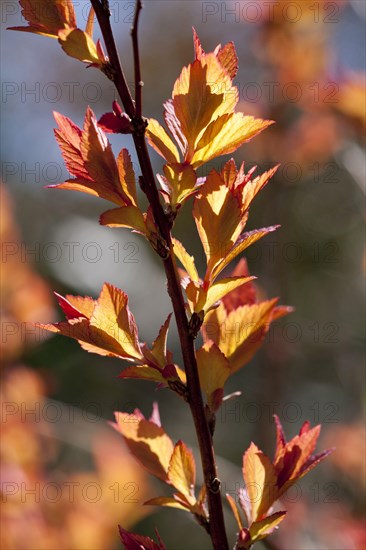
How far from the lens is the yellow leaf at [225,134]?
0.40 m

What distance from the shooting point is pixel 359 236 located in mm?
2057

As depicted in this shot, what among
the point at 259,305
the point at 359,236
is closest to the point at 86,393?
the point at 359,236

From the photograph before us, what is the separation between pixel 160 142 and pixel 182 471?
0.20m

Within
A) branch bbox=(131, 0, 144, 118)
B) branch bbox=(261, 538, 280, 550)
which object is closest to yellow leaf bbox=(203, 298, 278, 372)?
branch bbox=(131, 0, 144, 118)

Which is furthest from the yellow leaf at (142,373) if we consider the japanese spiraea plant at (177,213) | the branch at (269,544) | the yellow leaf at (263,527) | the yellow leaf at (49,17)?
the branch at (269,544)

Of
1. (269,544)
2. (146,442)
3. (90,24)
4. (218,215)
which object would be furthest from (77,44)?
(269,544)

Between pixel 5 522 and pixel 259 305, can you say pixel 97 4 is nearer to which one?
pixel 259 305

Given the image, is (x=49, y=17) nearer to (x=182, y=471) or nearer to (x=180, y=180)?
(x=180, y=180)

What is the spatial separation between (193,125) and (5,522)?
0.76 m

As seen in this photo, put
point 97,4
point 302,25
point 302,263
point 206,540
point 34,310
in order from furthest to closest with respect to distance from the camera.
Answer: point 302,263 < point 206,540 < point 302,25 < point 34,310 < point 97,4

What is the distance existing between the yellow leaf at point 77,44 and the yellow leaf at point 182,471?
0.24m

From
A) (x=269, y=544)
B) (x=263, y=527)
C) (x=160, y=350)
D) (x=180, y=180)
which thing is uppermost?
(x=180, y=180)

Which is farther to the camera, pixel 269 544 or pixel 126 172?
pixel 269 544

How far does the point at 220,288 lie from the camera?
411 mm
